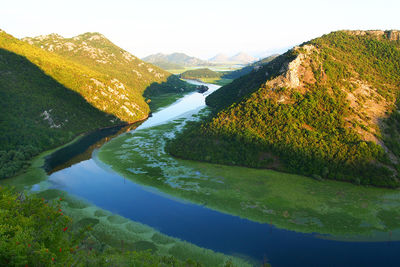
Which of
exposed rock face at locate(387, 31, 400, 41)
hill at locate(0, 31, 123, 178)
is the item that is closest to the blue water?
hill at locate(0, 31, 123, 178)

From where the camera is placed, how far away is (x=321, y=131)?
95.6 m

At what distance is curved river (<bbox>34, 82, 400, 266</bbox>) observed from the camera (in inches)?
2041

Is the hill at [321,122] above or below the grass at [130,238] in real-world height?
above

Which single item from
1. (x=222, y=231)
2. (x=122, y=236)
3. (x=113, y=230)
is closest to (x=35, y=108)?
(x=113, y=230)

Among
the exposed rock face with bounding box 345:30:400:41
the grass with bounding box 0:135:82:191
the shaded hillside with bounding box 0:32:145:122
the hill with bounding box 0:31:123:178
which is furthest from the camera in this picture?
the shaded hillside with bounding box 0:32:145:122

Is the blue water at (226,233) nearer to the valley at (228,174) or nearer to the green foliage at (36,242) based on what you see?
the valley at (228,174)

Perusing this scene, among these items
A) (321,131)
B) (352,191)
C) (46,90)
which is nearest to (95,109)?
(46,90)

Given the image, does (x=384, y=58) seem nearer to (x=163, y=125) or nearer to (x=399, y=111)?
(x=399, y=111)

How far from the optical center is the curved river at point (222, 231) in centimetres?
5184

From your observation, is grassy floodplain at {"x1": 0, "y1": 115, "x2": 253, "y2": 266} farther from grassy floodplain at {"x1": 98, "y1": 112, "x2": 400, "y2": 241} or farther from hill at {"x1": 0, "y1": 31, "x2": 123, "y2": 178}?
hill at {"x1": 0, "y1": 31, "x2": 123, "y2": 178}

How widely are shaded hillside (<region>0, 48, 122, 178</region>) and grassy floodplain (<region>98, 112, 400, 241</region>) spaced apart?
3417cm

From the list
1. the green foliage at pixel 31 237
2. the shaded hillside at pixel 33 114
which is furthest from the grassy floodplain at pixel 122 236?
the shaded hillside at pixel 33 114

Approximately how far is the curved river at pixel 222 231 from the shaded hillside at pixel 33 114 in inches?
1280

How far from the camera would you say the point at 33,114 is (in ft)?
432
